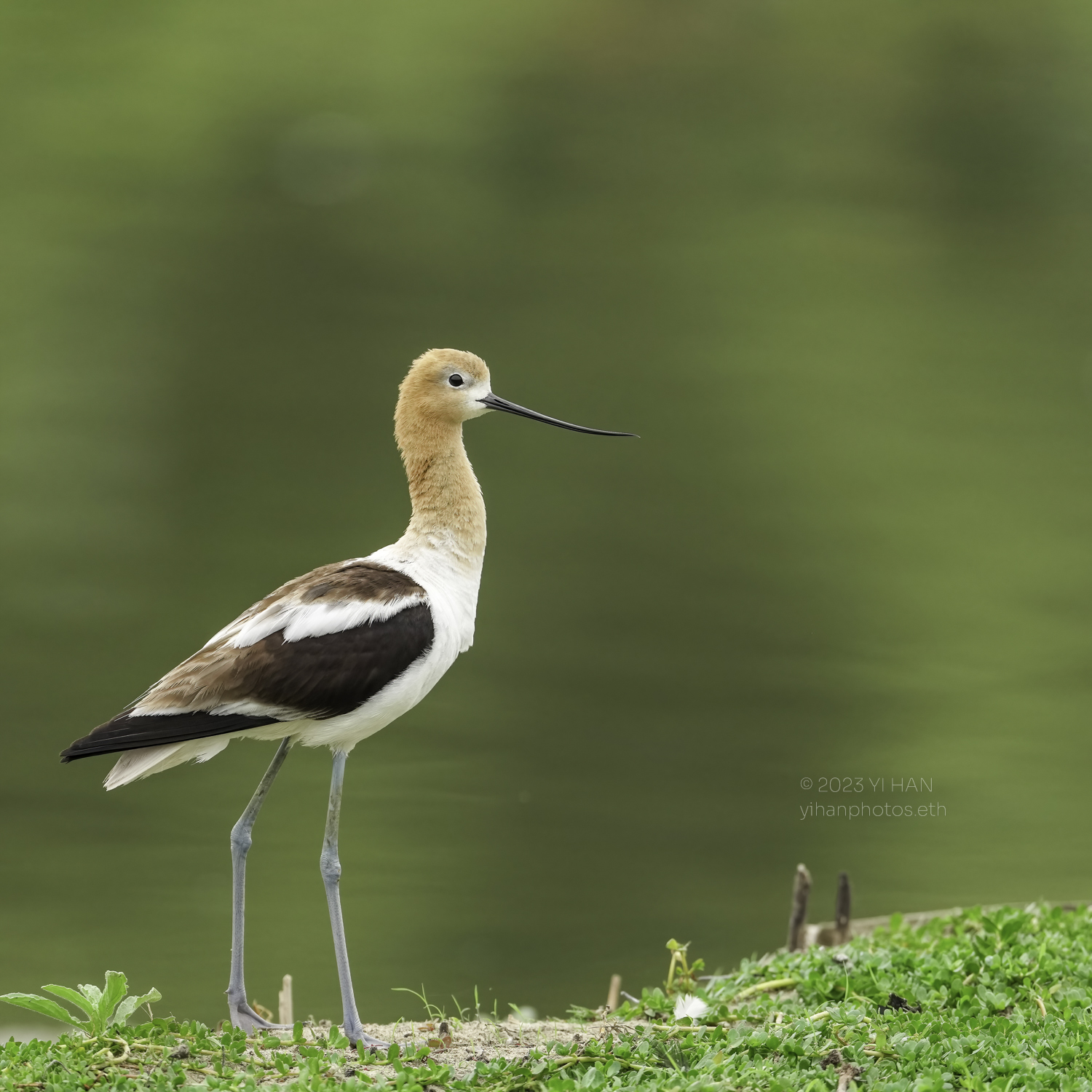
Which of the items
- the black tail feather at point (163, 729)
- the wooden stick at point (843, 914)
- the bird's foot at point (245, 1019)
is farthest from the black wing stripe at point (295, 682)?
the wooden stick at point (843, 914)

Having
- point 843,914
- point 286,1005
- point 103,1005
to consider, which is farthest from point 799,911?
point 103,1005

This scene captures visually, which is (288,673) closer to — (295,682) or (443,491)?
(295,682)

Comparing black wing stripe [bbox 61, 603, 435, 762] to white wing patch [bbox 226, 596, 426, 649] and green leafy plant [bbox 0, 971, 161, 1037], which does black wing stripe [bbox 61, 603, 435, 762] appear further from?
green leafy plant [bbox 0, 971, 161, 1037]

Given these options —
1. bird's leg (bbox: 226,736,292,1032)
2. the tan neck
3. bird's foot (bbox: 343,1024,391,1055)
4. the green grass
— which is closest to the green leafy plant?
the green grass

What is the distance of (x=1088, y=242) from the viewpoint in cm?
1995

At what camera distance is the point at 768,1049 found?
14.3 feet

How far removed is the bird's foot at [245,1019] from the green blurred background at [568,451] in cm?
253

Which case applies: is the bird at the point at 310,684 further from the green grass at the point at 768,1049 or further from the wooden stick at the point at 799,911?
the wooden stick at the point at 799,911

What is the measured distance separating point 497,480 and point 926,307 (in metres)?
6.94

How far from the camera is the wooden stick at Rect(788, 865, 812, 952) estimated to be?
21.2ft

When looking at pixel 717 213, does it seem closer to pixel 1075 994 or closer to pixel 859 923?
pixel 859 923

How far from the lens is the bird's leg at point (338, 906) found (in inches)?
185

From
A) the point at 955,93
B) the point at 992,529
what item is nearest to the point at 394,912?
the point at 992,529

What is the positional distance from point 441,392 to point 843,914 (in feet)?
9.07
